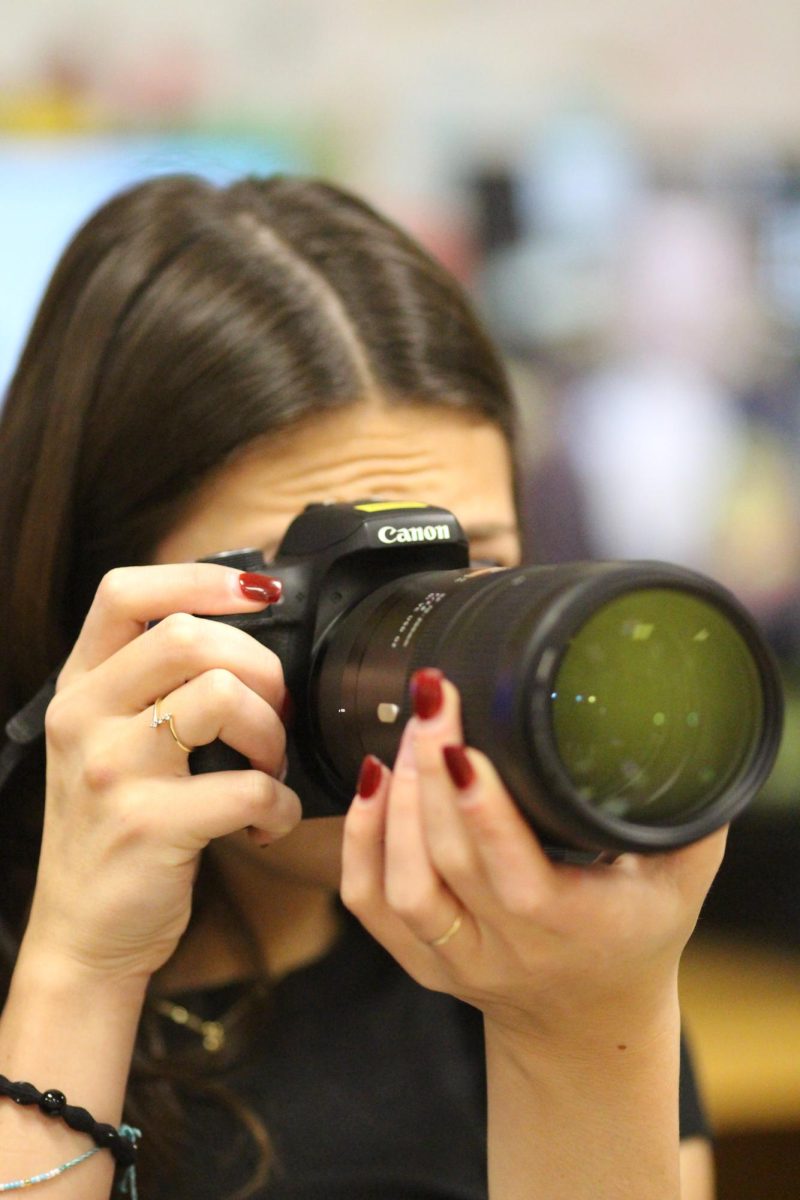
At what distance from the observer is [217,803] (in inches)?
21.0

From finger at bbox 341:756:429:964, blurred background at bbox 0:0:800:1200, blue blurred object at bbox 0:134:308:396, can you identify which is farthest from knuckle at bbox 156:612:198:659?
blurred background at bbox 0:0:800:1200

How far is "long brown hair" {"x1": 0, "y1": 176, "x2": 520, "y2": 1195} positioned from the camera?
692mm

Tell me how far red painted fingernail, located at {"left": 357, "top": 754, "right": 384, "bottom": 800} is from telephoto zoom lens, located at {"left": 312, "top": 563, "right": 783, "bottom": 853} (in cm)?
2

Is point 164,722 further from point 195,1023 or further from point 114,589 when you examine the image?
point 195,1023

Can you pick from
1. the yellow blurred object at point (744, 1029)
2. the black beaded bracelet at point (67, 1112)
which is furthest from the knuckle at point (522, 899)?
the yellow blurred object at point (744, 1029)

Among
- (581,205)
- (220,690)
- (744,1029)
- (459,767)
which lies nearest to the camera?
(459,767)

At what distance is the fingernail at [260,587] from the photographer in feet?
1.85

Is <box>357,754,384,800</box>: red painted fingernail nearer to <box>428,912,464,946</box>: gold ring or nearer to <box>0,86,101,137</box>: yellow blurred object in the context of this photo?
<box>428,912,464,946</box>: gold ring

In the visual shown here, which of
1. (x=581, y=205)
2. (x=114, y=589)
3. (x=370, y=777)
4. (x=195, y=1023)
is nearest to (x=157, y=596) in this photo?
(x=114, y=589)

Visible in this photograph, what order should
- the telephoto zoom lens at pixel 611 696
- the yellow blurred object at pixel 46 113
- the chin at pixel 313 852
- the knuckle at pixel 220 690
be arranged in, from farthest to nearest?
the yellow blurred object at pixel 46 113, the chin at pixel 313 852, the knuckle at pixel 220 690, the telephoto zoom lens at pixel 611 696

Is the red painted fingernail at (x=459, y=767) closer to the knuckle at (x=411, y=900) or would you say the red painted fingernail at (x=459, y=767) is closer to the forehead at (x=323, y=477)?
the knuckle at (x=411, y=900)

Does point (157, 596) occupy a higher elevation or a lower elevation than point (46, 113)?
lower

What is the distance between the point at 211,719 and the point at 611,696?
0.18 m

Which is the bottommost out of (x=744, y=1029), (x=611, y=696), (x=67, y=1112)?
(x=744, y=1029)
